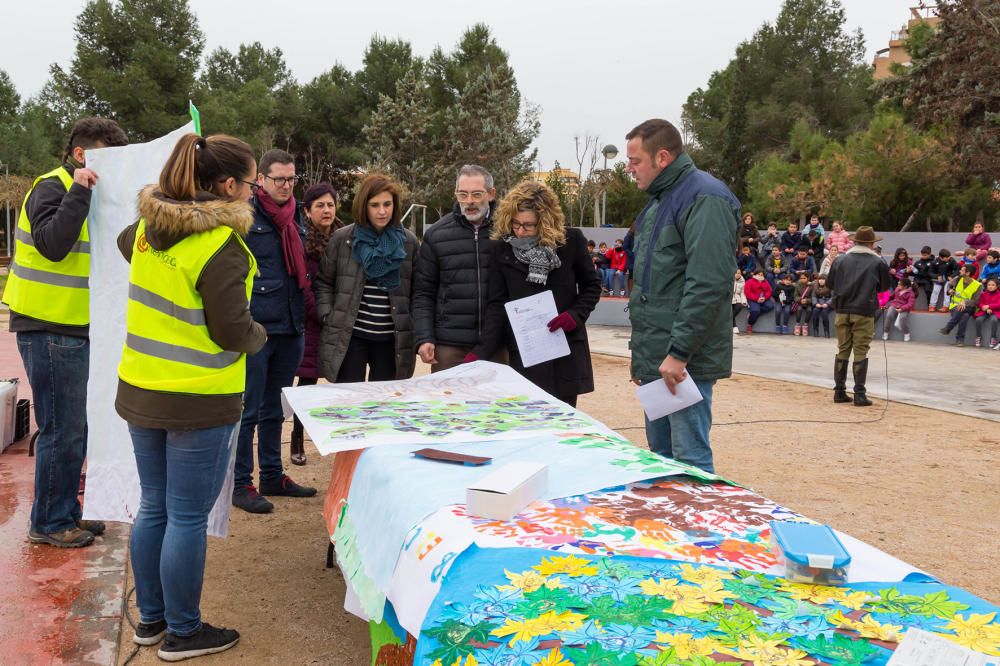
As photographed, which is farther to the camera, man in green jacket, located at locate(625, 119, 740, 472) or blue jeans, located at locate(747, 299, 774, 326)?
blue jeans, located at locate(747, 299, 774, 326)

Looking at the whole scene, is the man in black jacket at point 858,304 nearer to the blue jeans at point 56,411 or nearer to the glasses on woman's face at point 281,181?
the glasses on woman's face at point 281,181

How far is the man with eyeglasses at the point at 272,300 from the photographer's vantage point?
438 centimetres

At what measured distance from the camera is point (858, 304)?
8.59m

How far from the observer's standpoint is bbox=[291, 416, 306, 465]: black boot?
5625 mm

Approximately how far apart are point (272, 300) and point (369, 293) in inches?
19.7

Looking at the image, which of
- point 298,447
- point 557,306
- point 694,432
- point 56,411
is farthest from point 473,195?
point 298,447

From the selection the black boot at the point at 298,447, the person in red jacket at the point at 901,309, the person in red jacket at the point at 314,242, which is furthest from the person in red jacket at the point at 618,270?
the person in red jacket at the point at 314,242

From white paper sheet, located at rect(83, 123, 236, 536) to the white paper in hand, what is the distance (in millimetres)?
2170

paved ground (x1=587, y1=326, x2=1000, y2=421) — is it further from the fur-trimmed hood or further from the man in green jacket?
the fur-trimmed hood

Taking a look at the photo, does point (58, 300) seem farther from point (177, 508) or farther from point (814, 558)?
point (814, 558)

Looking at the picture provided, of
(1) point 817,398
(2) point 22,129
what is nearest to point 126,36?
(2) point 22,129

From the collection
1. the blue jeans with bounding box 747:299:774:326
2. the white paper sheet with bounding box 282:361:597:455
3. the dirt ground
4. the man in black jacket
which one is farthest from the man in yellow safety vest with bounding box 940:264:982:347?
the white paper sheet with bounding box 282:361:597:455

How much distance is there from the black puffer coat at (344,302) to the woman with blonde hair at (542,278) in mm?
453

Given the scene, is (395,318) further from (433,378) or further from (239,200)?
(239,200)
